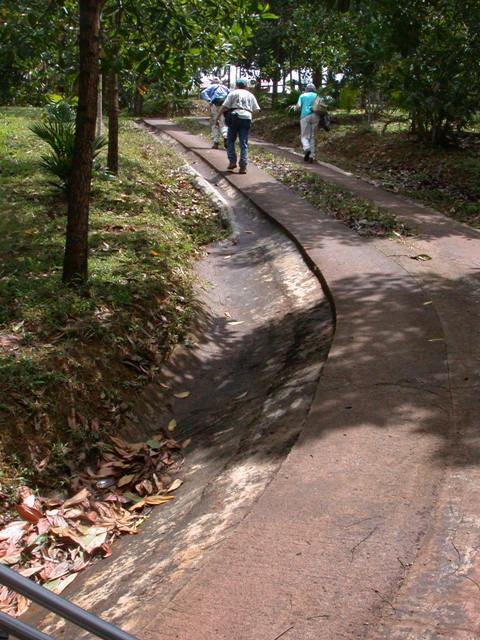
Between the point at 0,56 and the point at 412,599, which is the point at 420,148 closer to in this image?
the point at 0,56

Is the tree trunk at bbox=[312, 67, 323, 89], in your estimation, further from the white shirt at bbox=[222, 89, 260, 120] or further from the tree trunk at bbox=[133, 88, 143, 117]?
the white shirt at bbox=[222, 89, 260, 120]

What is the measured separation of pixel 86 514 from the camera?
4465mm

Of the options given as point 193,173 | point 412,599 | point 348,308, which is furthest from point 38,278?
point 193,173

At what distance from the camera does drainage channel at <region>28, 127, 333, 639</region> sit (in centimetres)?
339

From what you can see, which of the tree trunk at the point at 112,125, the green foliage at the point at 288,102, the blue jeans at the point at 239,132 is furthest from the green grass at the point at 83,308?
the green foliage at the point at 288,102

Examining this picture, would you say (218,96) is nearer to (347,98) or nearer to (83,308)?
(347,98)

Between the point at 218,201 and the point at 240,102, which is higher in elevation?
the point at 240,102

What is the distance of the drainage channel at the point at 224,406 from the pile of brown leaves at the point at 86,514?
137 mm

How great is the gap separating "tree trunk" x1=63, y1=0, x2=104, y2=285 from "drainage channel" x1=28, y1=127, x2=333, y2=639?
1273 mm

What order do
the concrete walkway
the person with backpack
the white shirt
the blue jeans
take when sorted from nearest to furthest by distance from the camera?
the concrete walkway → the white shirt → the blue jeans → the person with backpack

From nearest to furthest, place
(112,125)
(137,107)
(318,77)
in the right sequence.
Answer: (112,125)
(318,77)
(137,107)

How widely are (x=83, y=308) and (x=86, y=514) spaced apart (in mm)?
2252

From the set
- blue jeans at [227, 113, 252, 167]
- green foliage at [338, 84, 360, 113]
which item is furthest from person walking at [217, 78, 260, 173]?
green foliage at [338, 84, 360, 113]

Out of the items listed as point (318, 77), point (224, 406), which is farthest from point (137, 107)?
point (224, 406)
